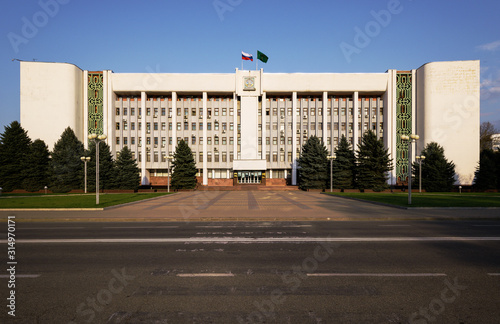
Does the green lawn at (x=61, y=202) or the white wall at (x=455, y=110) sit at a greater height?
the white wall at (x=455, y=110)

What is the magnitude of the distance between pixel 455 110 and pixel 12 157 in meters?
80.4

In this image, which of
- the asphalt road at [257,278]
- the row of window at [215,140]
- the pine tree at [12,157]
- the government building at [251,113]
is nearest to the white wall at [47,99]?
the government building at [251,113]

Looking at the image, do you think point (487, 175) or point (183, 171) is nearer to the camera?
point (487, 175)

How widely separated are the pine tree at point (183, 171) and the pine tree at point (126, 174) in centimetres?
658

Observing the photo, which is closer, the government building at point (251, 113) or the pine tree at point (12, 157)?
the pine tree at point (12, 157)

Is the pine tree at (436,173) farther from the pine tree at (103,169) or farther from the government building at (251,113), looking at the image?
the pine tree at (103,169)

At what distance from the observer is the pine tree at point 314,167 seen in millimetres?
47219

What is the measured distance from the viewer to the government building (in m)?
52.6

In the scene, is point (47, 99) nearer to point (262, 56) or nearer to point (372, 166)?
point (262, 56)

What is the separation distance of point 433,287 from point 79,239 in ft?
34.1

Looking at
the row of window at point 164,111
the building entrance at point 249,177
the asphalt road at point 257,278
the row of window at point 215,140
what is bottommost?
the building entrance at point 249,177

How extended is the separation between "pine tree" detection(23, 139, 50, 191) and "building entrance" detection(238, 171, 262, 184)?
33.4 meters

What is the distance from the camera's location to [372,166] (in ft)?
145

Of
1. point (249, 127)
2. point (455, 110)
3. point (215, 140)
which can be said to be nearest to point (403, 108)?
point (455, 110)
